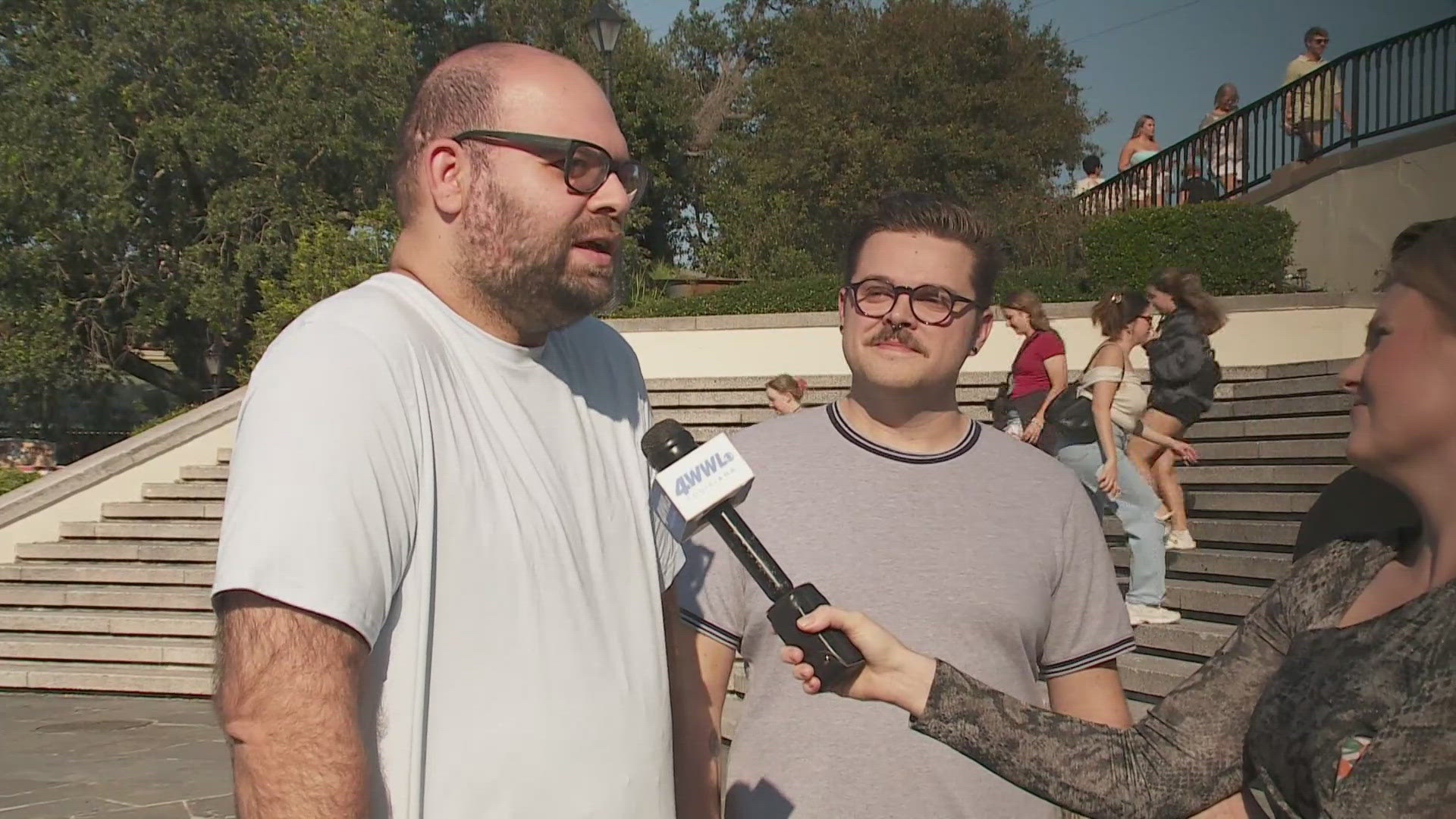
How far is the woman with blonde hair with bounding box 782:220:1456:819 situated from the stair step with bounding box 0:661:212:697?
8.80 metres

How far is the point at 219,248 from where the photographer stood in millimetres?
20812

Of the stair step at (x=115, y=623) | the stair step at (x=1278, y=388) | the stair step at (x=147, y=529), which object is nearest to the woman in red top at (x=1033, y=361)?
the stair step at (x=1278, y=388)

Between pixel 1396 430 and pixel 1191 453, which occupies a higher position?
pixel 1396 430

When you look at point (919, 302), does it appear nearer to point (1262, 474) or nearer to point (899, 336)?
point (899, 336)

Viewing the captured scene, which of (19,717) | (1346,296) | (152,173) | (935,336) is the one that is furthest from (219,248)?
(935,336)

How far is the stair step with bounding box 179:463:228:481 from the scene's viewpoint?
44.9ft

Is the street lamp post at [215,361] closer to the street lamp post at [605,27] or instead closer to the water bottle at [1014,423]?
the street lamp post at [605,27]

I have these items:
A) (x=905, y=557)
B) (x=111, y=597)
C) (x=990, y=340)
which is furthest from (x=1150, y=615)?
(x=111, y=597)

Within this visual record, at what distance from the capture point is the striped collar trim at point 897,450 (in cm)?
287

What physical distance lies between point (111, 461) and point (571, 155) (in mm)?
12500

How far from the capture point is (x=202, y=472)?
13742mm

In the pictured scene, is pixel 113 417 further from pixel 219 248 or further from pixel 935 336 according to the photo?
pixel 935 336

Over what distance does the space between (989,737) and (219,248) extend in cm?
2051

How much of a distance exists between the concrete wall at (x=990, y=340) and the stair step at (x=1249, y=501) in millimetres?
4065
